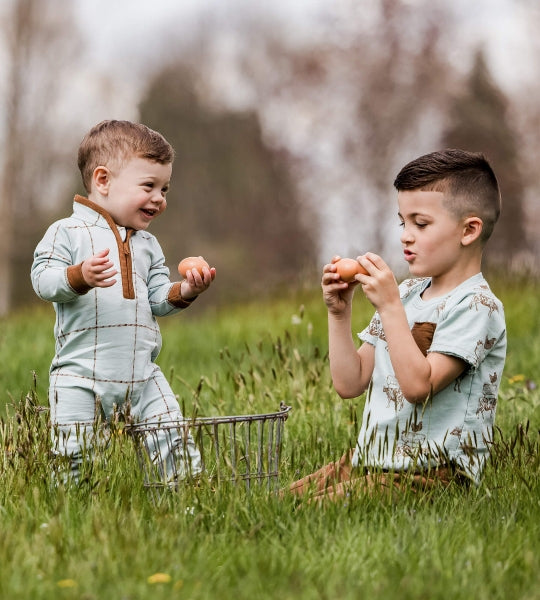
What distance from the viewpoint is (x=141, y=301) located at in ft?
11.6

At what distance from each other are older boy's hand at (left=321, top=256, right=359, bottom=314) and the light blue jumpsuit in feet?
2.03

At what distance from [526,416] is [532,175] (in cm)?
1369

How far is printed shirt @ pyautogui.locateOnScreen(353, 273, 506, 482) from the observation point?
3.08 m

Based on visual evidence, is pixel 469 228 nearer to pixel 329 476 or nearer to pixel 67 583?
pixel 329 476

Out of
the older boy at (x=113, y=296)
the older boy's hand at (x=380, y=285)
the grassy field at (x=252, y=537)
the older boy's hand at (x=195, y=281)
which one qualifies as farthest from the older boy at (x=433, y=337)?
the older boy at (x=113, y=296)

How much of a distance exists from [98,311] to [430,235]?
4.14 ft

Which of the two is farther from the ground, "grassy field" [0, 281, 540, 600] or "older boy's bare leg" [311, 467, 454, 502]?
"older boy's bare leg" [311, 467, 454, 502]

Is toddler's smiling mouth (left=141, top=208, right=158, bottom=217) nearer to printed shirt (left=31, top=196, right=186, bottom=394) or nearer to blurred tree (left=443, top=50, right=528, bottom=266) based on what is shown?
printed shirt (left=31, top=196, right=186, bottom=394)

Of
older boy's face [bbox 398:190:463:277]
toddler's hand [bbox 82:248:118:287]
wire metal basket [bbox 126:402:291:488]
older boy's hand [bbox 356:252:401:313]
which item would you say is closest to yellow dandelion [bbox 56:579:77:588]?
wire metal basket [bbox 126:402:291:488]

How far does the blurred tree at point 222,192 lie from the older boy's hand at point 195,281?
1703cm

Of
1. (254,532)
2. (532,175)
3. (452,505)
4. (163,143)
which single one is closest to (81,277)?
(163,143)

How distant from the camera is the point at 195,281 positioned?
3.47 metres

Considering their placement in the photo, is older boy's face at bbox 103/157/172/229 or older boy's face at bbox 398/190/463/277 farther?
older boy's face at bbox 103/157/172/229

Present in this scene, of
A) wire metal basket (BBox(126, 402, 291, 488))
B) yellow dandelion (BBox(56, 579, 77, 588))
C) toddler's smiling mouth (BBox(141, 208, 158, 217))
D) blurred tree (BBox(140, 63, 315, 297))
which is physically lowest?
yellow dandelion (BBox(56, 579, 77, 588))
